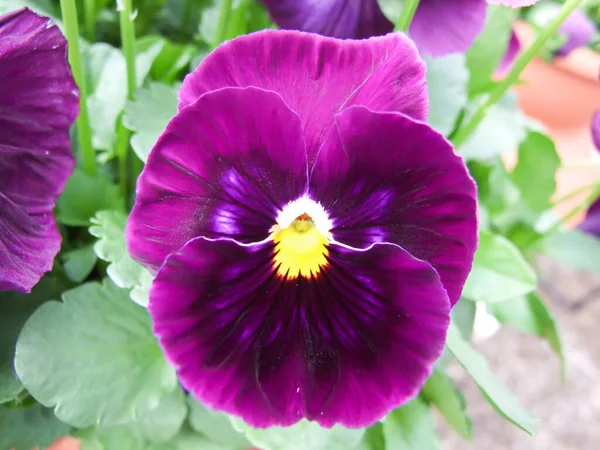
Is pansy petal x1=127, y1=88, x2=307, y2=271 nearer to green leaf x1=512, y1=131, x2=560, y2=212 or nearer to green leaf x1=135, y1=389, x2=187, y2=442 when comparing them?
green leaf x1=135, y1=389, x2=187, y2=442

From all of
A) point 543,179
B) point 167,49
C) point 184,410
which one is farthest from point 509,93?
point 184,410

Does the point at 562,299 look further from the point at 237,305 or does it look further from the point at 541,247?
the point at 237,305

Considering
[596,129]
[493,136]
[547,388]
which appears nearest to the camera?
[596,129]

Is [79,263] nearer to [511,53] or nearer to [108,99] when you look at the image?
[108,99]

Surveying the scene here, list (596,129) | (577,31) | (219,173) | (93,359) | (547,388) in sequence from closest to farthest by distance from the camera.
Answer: (219,173), (93,359), (596,129), (577,31), (547,388)

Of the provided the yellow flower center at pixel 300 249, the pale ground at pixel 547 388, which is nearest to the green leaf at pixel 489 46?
the yellow flower center at pixel 300 249

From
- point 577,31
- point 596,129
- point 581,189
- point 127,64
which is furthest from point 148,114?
point 577,31
